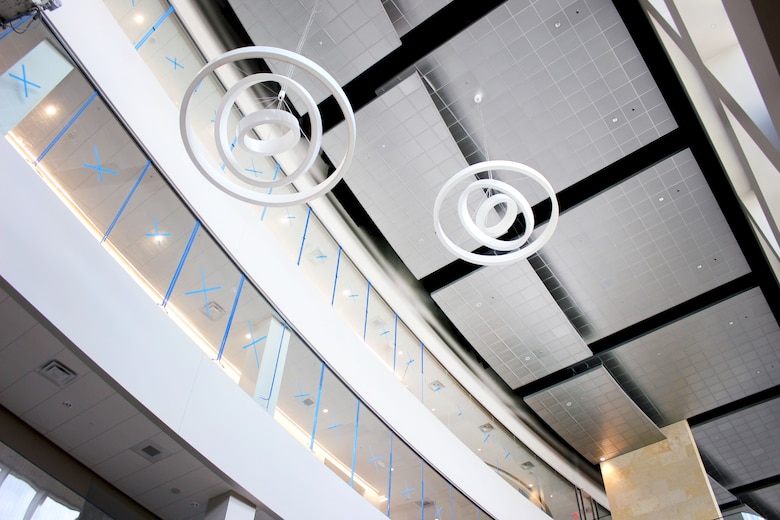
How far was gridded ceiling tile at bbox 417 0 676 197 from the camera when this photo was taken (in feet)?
35.0

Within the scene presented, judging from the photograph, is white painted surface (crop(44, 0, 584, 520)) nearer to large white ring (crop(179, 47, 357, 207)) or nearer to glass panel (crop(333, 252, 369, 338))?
glass panel (crop(333, 252, 369, 338))

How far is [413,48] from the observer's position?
11.2 metres

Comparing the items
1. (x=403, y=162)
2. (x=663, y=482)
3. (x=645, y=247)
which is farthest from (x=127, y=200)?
(x=663, y=482)

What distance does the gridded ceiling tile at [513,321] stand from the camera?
1474cm

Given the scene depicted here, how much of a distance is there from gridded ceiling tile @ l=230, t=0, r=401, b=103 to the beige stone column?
1588cm

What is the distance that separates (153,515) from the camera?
8.77 meters

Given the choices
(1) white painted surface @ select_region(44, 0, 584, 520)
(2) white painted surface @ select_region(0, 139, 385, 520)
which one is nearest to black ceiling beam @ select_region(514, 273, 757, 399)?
(1) white painted surface @ select_region(44, 0, 584, 520)

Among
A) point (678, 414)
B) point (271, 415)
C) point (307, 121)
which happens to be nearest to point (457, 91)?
point (307, 121)

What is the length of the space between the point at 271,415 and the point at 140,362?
9.11ft

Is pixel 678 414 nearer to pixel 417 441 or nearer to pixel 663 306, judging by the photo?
pixel 663 306

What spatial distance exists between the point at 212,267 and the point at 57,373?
3187 millimetres

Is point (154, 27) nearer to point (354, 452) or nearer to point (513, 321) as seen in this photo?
point (354, 452)

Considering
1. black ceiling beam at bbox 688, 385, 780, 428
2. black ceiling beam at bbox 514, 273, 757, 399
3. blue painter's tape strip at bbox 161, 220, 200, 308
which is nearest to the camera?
blue painter's tape strip at bbox 161, 220, 200, 308

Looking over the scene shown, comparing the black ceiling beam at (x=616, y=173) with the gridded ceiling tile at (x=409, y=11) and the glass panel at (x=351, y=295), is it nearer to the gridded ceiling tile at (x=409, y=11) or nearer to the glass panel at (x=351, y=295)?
the glass panel at (x=351, y=295)
